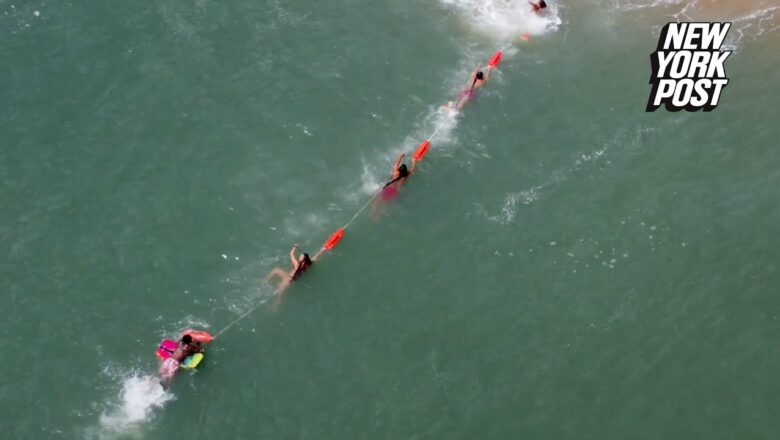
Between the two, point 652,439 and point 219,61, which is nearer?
point 652,439

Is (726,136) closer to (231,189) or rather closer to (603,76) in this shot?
(603,76)

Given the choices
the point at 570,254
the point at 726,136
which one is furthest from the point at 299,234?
the point at 726,136

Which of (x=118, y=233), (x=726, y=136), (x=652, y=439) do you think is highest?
(x=118, y=233)

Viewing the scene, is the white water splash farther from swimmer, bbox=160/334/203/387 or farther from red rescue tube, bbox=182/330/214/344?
red rescue tube, bbox=182/330/214/344

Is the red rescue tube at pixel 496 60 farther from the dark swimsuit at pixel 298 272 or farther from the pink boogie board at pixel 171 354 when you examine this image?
the pink boogie board at pixel 171 354

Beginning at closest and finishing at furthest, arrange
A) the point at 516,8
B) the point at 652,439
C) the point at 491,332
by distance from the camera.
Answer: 1. the point at 652,439
2. the point at 491,332
3. the point at 516,8

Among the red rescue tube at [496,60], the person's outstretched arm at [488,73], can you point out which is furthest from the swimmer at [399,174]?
the red rescue tube at [496,60]

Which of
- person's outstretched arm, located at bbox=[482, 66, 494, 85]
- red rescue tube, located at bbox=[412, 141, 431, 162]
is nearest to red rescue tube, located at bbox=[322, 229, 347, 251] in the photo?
red rescue tube, located at bbox=[412, 141, 431, 162]

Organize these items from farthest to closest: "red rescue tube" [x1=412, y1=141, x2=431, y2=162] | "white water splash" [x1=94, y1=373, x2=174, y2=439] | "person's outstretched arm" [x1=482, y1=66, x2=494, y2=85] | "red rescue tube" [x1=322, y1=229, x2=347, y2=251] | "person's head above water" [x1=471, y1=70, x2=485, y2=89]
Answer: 1. "person's outstretched arm" [x1=482, y1=66, x2=494, y2=85]
2. "person's head above water" [x1=471, y1=70, x2=485, y2=89]
3. "red rescue tube" [x1=412, y1=141, x2=431, y2=162]
4. "red rescue tube" [x1=322, y1=229, x2=347, y2=251]
5. "white water splash" [x1=94, y1=373, x2=174, y2=439]
